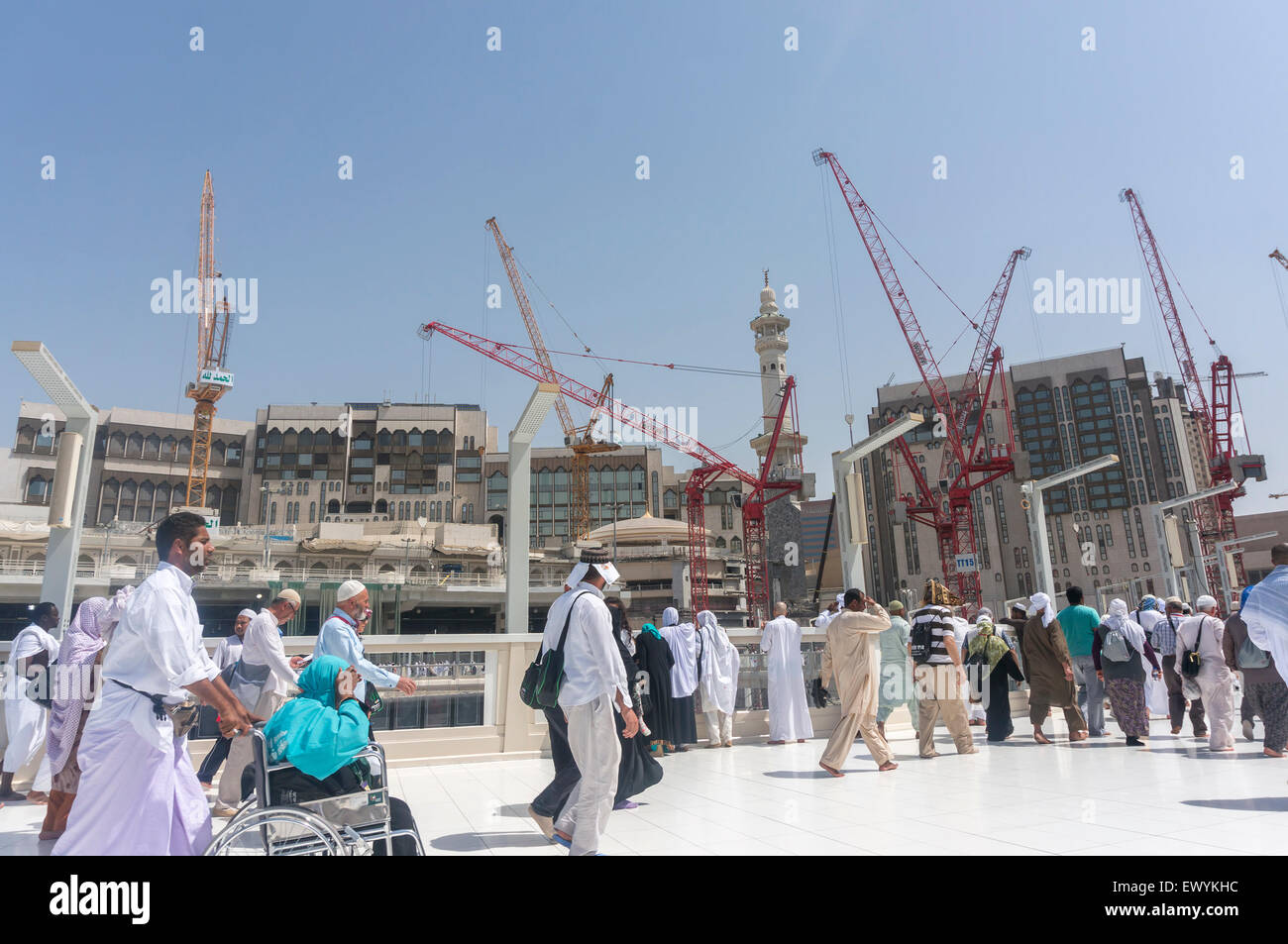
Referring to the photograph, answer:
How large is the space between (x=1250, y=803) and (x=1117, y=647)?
3507 mm

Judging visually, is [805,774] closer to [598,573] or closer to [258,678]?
[598,573]

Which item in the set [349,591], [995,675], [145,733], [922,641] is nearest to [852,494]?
[995,675]

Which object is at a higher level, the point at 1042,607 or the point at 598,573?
the point at 598,573

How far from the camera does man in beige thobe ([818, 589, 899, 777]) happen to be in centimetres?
662

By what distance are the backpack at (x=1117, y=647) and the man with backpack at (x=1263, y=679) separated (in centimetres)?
113

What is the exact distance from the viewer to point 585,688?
12.7 ft

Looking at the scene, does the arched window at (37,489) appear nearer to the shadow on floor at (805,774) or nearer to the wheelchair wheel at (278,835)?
the shadow on floor at (805,774)

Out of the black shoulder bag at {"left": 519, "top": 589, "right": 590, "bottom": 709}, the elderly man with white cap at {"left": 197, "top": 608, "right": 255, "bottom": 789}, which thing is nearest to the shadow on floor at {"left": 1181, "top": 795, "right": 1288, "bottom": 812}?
the black shoulder bag at {"left": 519, "top": 589, "right": 590, "bottom": 709}

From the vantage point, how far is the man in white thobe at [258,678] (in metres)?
5.21

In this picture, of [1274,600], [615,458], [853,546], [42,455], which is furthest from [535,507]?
[1274,600]

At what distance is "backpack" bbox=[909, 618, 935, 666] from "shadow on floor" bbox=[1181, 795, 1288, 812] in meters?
2.72
